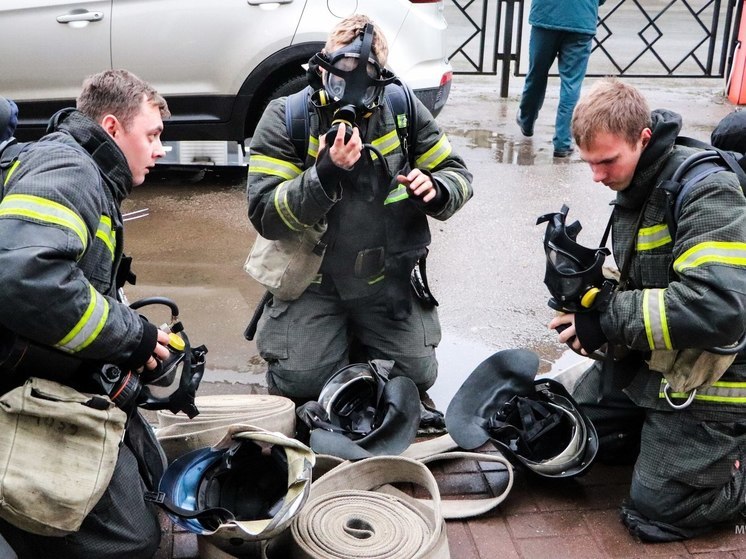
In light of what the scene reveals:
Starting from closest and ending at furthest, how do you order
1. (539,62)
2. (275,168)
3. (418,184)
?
1. (418,184)
2. (275,168)
3. (539,62)

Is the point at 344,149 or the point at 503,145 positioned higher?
the point at 344,149

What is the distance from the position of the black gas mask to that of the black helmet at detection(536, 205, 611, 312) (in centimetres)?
84

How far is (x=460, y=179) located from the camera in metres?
3.77

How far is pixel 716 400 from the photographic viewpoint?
3.06 metres

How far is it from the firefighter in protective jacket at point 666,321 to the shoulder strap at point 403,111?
2.82ft

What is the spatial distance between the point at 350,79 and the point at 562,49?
4.69 meters

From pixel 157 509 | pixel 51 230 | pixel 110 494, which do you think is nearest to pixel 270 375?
pixel 157 509

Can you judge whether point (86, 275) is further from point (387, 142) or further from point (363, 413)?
point (387, 142)

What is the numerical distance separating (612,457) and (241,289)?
2.25 metres

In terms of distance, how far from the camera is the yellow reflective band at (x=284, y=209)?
3467 mm

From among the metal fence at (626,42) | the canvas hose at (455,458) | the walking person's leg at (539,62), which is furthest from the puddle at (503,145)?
the canvas hose at (455,458)

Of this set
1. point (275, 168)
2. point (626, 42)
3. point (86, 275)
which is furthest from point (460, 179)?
point (626, 42)

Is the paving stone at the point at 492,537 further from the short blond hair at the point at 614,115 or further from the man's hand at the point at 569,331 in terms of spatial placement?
the short blond hair at the point at 614,115

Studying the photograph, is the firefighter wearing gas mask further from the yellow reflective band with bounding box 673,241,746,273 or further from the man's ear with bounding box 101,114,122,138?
the yellow reflective band with bounding box 673,241,746,273
